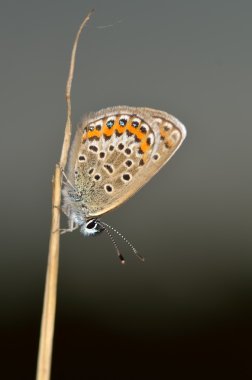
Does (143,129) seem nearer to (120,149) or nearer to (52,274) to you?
(120,149)

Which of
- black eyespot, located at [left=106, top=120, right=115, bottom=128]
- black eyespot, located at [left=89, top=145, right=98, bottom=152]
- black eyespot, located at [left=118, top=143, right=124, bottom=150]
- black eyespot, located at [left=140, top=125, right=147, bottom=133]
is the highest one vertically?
black eyespot, located at [left=106, top=120, right=115, bottom=128]

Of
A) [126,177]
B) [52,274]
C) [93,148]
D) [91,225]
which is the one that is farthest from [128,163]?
[52,274]

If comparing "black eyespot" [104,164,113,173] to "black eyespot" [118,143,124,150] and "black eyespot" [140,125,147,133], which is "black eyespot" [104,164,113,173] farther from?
"black eyespot" [140,125,147,133]

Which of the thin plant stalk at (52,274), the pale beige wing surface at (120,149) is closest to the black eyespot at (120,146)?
the pale beige wing surface at (120,149)

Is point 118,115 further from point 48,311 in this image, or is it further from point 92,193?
point 48,311

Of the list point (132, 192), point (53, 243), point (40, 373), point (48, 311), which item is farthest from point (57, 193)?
point (132, 192)

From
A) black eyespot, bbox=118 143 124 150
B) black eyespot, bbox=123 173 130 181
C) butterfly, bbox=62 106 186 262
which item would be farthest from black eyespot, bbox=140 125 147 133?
black eyespot, bbox=123 173 130 181
